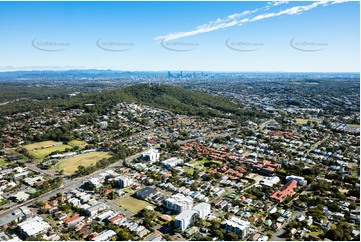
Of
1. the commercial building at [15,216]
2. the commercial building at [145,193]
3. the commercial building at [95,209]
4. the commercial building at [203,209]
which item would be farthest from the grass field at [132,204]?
the commercial building at [15,216]

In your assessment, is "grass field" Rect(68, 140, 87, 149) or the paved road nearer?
the paved road

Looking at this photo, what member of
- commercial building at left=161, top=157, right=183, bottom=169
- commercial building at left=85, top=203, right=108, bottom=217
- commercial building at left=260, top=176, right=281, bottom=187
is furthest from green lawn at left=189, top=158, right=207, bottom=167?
commercial building at left=85, top=203, right=108, bottom=217

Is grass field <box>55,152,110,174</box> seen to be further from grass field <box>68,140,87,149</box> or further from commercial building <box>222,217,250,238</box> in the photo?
commercial building <box>222,217,250,238</box>

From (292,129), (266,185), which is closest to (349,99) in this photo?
(292,129)

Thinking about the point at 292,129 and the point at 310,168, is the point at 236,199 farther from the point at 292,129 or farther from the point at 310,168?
the point at 292,129

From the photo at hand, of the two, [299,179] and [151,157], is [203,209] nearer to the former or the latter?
[299,179]

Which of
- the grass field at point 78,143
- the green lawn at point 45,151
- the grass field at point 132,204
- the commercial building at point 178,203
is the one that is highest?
the commercial building at point 178,203

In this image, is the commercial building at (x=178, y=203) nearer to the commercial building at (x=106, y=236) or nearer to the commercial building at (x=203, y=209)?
the commercial building at (x=203, y=209)
